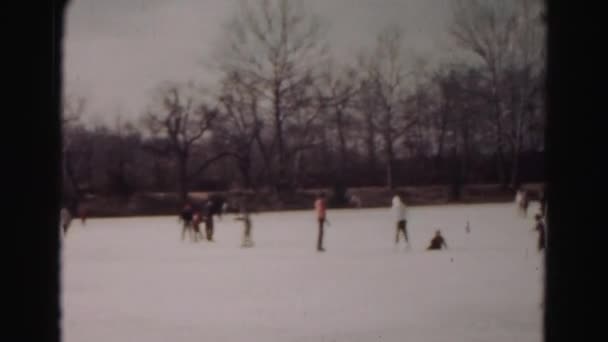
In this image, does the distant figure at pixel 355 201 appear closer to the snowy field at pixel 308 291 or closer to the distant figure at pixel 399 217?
the snowy field at pixel 308 291

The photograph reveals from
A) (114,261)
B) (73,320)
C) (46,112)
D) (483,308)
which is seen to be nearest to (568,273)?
(46,112)

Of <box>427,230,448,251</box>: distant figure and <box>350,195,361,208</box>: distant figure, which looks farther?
<box>350,195,361,208</box>: distant figure

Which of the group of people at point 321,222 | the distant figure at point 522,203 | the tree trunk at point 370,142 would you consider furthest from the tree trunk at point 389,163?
the group of people at point 321,222

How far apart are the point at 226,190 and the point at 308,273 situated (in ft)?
79.7

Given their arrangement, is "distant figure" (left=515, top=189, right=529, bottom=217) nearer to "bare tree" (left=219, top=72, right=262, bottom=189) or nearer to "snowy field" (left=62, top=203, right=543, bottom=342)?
"snowy field" (left=62, top=203, right=543, bottom=342)

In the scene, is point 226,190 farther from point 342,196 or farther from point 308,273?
point 308,273

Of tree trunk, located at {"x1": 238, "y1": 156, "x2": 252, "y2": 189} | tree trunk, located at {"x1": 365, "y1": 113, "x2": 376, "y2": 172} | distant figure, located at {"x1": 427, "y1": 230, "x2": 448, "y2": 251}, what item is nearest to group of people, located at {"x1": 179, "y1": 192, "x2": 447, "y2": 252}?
distant figure, located at {"x1": 427, "y1": 230, "x2": 448, "y2": 251}

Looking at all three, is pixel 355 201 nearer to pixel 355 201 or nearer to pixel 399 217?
pixel 355 201

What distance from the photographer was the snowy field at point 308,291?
5516 millimetres

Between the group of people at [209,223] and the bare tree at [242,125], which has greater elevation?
the bare tree at [242,125]

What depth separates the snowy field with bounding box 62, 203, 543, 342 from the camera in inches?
217

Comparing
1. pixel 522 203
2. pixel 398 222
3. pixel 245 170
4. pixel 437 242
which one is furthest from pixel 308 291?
pixel 245 170

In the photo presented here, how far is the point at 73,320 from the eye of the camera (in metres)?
6.12

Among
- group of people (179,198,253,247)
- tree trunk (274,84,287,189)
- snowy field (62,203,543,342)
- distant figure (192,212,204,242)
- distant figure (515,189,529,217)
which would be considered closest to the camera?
snowy field (62,203,543,342)
